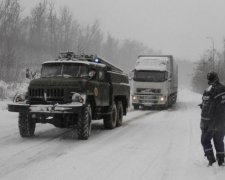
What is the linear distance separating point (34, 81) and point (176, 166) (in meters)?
5.62

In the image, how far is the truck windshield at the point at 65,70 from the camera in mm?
13750

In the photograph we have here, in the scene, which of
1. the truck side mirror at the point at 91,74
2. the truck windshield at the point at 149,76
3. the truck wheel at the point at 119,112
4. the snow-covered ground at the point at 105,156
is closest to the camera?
the snow-covered ground at the point at 105,156

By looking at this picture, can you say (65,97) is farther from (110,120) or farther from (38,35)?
(38,35)

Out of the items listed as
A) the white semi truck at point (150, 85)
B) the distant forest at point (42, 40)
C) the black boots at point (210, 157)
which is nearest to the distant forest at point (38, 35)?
the distant forest at point (42, 40)

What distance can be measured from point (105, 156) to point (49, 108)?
2.88m

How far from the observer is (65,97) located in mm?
12344

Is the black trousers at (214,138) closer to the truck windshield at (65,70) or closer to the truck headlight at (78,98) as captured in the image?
the truck headlight at (78,98)

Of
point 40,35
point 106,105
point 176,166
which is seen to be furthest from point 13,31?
point 176,166

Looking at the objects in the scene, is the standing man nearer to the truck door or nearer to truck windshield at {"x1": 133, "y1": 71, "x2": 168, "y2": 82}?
the truck door

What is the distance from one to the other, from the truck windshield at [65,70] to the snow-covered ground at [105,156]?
188cm

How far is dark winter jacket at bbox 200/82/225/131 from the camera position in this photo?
334 inches

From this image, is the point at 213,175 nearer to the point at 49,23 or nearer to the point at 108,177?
the point at 108,177

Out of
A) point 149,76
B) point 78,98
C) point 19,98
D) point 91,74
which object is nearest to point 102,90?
point 91,74

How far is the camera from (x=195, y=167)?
8.84 metres
